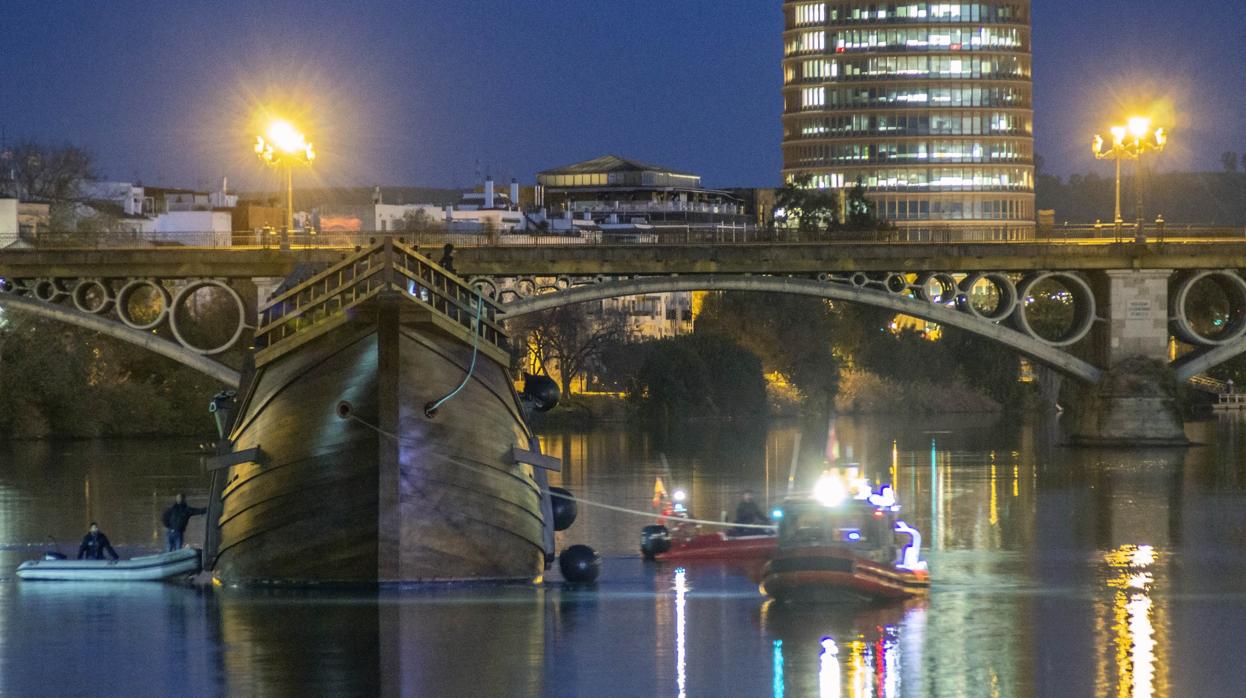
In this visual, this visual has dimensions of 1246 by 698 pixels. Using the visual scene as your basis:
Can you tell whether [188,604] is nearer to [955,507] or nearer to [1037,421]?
[955,507]

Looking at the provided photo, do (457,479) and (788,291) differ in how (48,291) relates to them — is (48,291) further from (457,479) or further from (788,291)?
(457,479)

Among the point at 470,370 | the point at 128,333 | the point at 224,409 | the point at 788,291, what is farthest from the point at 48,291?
the point at 470,370

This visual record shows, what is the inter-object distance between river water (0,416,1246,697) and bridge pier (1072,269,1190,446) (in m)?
24.9

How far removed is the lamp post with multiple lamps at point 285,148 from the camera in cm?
6450

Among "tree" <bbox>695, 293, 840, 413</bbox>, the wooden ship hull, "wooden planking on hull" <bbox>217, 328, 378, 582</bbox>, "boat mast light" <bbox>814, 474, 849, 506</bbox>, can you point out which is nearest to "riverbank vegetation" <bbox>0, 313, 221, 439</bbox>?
"tree" <bbox>695, 293, 840, 413</bbox>

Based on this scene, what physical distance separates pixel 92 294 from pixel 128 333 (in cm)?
721

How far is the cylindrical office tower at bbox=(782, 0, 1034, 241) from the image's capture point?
177 m

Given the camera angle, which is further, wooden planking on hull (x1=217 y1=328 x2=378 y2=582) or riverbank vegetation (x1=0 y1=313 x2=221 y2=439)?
riverbank vegetation (x1=0 y1=313 x2=221 y2=439)

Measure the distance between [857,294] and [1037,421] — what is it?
31.4 m

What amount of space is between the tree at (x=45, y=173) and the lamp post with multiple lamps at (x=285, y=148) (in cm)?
5184

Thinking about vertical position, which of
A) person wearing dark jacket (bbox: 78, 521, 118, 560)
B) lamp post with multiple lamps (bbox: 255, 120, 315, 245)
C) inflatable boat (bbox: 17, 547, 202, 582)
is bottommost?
inflatable boat (bbox: 17, 547, 202, 582)

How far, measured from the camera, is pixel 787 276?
70.9 m

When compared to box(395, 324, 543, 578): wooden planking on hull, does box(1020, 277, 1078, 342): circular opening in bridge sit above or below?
above

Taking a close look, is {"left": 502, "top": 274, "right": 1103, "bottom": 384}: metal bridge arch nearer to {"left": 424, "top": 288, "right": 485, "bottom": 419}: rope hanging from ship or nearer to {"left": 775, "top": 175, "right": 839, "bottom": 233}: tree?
{"left": 424, "top": 288, "right": 485, "bottom": 419}: rope hanging from ship
